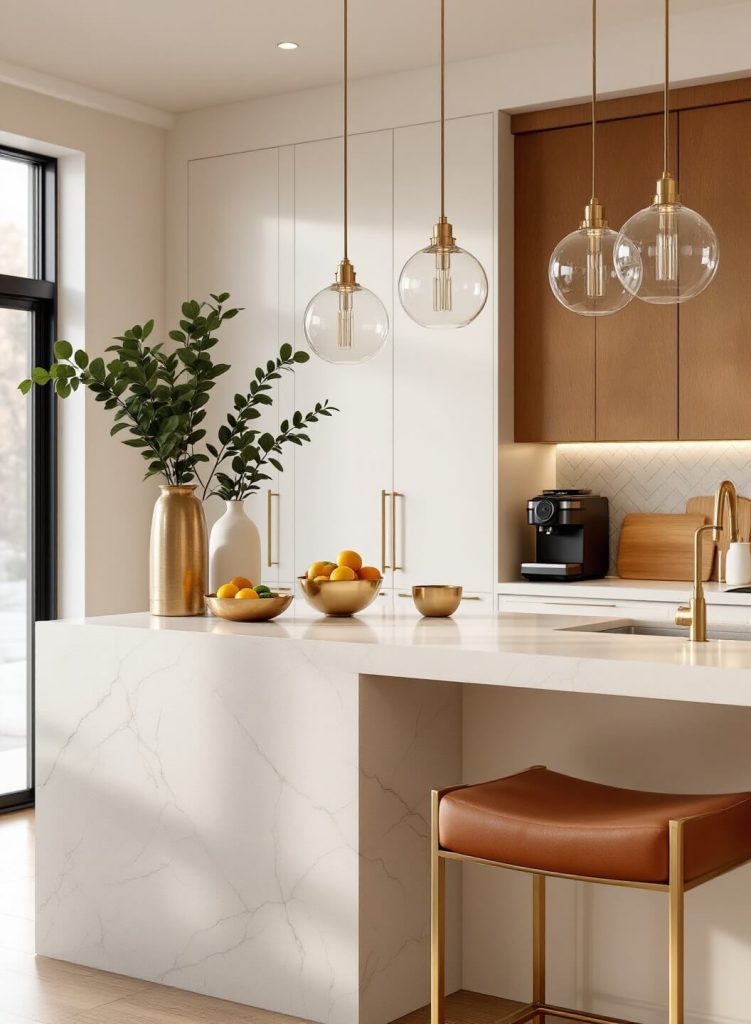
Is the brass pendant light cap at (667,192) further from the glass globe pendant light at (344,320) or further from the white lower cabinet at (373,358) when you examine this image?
the white lower cabinet at (373,358)

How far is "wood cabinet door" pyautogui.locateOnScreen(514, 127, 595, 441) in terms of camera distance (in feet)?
16.4

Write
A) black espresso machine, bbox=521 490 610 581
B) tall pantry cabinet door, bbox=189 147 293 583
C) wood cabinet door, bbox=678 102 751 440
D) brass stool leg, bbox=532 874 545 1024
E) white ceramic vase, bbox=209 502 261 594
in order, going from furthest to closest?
1. tall pantry cabinet door, bbox=189 147 293 583
2. black espresso machine, bbox=521 490 610 581
3. wood cabinet door, bbox=678 102 751 440
4. white ceramic vase, bbox=209 502 261 594
5. brass stool leg, bbox=532 874 545 1024

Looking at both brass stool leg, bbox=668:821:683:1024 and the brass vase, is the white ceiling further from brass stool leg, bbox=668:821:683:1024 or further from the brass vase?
brass stool leg, bbox=668:821:683:1024

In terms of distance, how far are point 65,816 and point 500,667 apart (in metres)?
1.38

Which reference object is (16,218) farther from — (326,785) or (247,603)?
(326,785)

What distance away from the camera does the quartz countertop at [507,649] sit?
253 centimetres

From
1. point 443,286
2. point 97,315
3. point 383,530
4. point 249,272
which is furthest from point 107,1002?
point 249,272

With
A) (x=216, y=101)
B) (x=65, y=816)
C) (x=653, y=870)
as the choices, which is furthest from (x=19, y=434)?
(x=653, y=870)

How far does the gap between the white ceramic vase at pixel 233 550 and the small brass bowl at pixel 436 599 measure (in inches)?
18.1

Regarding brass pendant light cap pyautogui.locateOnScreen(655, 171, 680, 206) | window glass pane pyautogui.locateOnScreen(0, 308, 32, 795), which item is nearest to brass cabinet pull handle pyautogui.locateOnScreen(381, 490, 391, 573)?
window glass pane pyautogui.locateOnScreen(0, 308, 32, 795)

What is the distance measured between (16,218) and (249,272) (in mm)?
968

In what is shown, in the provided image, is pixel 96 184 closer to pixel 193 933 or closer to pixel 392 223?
pixel 392 223

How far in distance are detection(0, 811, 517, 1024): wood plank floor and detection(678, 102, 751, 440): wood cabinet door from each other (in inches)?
93.3

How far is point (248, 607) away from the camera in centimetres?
335
